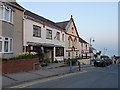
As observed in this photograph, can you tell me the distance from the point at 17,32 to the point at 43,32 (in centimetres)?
896

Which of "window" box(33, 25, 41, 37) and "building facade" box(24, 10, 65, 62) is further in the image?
"window" box(33, 25, 41, 37)

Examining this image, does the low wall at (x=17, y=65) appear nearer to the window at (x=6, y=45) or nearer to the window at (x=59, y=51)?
the window at (x=6, y=45)

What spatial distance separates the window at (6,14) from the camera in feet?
82.2

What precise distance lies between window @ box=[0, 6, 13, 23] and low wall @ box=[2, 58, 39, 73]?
491 cm

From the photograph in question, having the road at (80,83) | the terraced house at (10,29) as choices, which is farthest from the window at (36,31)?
the road at (80,83)

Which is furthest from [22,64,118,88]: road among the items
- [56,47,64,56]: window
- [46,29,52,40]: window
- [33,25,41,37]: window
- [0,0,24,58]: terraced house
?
[56,47,64,56]: window

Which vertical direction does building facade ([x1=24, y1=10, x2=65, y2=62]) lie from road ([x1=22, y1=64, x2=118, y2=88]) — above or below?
above

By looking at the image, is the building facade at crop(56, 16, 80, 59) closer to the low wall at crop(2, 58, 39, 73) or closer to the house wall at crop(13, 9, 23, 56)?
the house wall at crop(13, 9, 23, 56)

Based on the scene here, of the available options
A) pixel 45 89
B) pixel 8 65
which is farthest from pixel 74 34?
pixel 45 89

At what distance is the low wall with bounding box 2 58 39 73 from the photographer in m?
21.0

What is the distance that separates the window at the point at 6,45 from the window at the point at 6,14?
6.63 feet

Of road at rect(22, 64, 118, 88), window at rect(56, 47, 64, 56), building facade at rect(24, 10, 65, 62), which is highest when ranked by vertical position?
building facade at rect(24, 10, 65, 62)

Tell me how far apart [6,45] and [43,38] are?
12061 millimetres

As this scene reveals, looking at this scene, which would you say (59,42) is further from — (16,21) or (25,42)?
(16,21)
